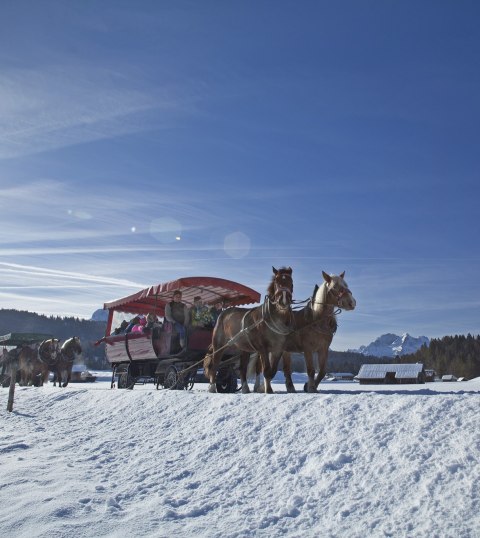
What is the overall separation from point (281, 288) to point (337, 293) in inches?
37.5

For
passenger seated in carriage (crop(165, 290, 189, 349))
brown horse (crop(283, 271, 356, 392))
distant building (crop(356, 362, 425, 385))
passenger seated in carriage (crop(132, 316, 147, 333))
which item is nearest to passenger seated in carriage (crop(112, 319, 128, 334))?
passenger seated in carriage (crop(132, 316, 147, 333))

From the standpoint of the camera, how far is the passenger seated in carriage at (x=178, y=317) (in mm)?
12180

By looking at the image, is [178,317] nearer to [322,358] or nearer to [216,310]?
[216,310]

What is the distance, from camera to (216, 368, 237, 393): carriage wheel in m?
11.7

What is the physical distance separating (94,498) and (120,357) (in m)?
9.59

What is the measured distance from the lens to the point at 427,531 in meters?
3.94

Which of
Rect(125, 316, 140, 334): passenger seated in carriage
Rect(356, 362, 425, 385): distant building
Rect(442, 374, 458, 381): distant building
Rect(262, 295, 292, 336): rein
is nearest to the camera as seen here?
Rect(262, 295, 292, 336): rein

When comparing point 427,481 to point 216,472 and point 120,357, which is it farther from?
point 120,357

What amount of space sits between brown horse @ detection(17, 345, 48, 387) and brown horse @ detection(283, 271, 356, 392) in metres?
15.1

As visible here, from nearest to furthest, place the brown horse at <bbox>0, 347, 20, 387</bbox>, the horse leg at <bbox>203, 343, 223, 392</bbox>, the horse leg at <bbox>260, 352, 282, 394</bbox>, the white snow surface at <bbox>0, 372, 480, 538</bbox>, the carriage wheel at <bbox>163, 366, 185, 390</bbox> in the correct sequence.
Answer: the white snow surface at <bbox>0, 372, 480, 538</bbox> < the horse leg at <bbox>260, 352, 282, 394</bbox> < the horse leg at <bbox>203, 343, 223, 392</bbox> < the carriage wheel at <bbox>163, 366, 185, 390</bbox> < the brown horse at <bbox>0, 347, 20, 387</bbox>

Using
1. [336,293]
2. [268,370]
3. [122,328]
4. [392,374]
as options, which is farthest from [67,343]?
[392,374]

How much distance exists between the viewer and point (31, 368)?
2086 cm

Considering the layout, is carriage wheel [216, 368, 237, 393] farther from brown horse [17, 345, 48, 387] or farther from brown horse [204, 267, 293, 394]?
brown horse [17, 345, 48, 387]

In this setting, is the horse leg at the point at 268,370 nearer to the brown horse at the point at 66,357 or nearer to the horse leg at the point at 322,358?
the horse leg at the point at 322,358
